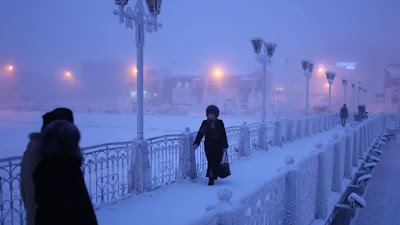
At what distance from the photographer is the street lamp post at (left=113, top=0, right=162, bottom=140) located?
6719mm

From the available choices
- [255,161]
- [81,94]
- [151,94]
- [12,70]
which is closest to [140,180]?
[255,161]

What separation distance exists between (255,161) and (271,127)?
11.7 ft

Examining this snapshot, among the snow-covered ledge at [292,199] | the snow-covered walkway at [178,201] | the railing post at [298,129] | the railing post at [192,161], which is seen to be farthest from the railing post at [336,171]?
the railing post at [298,129]

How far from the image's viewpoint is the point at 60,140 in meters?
2.26

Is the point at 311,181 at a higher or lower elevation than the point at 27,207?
lower

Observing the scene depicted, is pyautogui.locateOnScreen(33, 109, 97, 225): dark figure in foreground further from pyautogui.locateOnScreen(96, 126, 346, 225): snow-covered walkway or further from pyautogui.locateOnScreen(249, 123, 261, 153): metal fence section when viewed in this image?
pyautogui.locateOnScreen(249, 123, 261, 153): metal fence section

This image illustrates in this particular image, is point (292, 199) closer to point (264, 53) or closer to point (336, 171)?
point (336, 171)

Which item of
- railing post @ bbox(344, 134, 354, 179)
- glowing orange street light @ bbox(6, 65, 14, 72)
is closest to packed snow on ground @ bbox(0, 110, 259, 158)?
railing post @ bbox(344, 134, 354, 179)

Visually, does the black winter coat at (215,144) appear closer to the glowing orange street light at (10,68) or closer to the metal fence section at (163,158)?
the metal fence section at (163,158)

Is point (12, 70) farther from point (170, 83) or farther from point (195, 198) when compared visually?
point (195, 198)

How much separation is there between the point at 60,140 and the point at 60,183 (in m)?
0.29

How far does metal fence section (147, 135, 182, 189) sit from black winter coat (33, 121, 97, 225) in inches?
182

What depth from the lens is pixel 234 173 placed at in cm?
862

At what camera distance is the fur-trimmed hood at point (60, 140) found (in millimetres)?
2219
